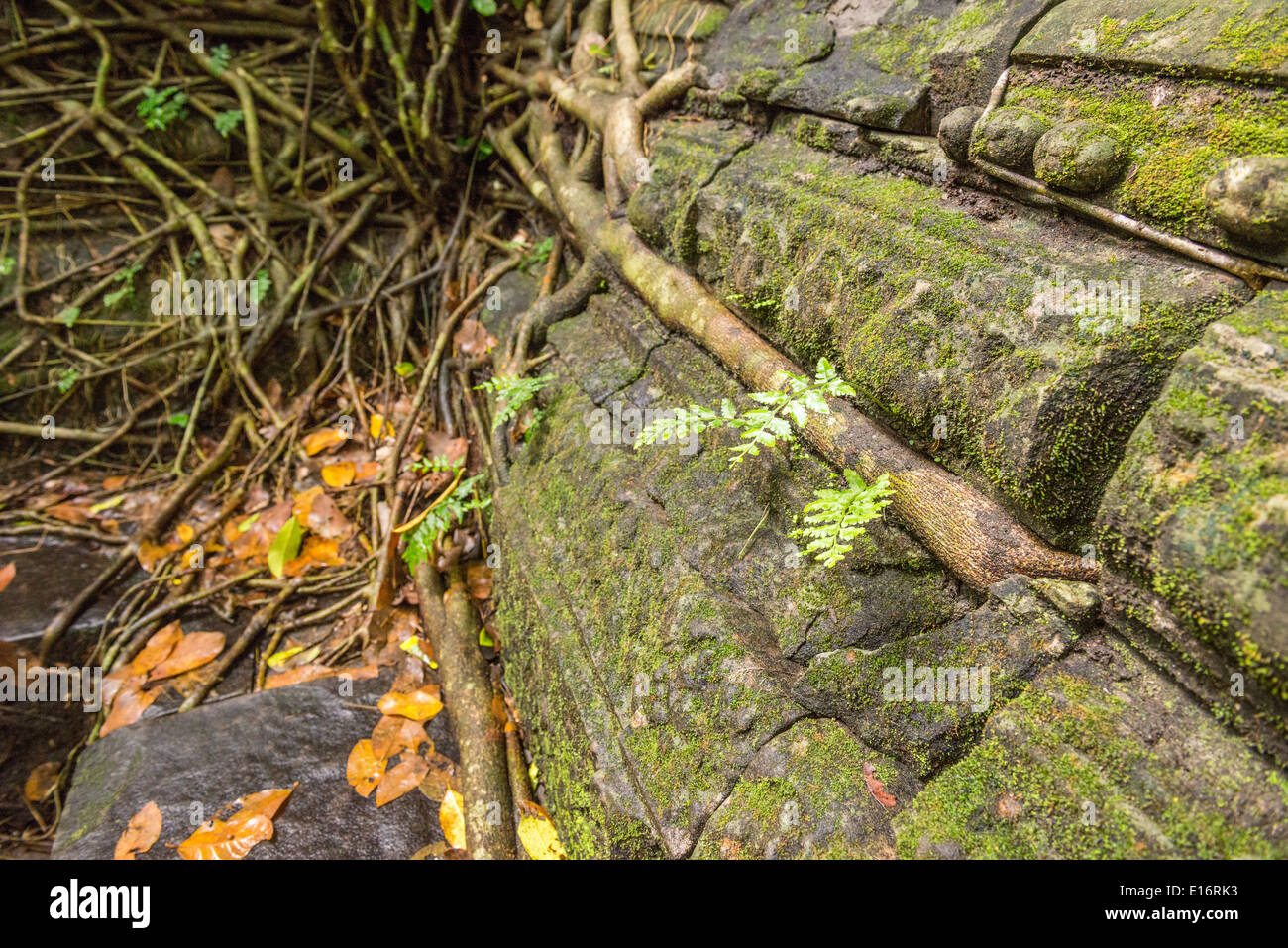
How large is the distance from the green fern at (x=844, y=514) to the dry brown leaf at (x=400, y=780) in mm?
2145

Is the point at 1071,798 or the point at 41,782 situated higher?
the point at 1071,798

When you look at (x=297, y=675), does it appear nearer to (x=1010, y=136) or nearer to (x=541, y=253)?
(x=541, y=253)

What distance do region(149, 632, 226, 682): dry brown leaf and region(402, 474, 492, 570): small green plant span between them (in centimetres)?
126

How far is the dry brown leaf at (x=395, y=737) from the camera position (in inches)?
131

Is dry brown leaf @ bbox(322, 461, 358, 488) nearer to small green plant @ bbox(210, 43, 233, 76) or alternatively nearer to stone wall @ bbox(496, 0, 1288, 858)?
stone wall @ bbox(496, 0, 1288, 858)

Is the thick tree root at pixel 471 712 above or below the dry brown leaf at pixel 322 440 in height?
below

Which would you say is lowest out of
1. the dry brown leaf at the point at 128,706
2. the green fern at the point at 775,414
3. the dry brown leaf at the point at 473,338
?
the dry brown leaf at the point at 128,706

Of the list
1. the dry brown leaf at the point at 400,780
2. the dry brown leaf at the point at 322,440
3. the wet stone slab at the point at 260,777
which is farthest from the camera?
the dry brown leaf at the point at 322,440

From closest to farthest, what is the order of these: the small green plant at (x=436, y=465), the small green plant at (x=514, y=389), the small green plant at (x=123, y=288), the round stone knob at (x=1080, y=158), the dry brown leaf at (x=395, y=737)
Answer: the round stone knob at (x=1080, y=158)
the dry brown leaf at (x=395, y=737)
the small green plant at (x=514, y=389)
the small green plant at (x=436, y=465)
the small green plant at (x=123, y=288)

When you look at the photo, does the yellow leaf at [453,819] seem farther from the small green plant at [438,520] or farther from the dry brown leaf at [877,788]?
the dry brown leaf at [877,788]

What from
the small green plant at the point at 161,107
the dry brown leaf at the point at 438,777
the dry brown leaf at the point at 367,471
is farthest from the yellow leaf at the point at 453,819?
the small green plant at the point at 161,107

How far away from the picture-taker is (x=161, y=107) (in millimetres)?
5496

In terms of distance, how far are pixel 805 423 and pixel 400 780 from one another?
2.45 m

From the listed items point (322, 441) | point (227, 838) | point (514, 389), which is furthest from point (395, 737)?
point (322, 441)
